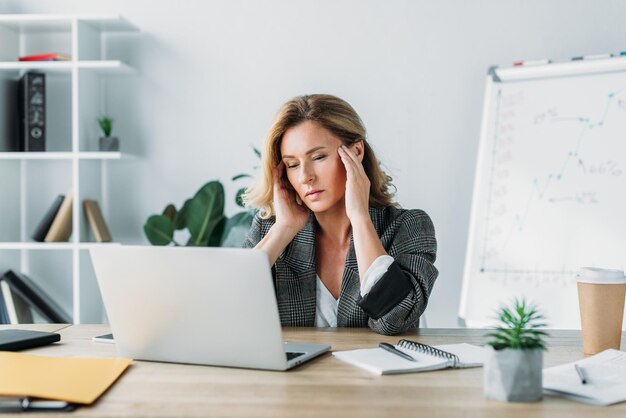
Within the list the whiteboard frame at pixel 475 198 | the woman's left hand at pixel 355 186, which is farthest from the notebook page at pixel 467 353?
the whiteboard frame at pixel 475 198

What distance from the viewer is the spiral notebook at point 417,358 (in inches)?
48.2

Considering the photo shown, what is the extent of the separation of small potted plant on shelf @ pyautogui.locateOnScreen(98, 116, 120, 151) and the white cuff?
1874 mm

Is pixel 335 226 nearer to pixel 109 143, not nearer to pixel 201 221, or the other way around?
pixel 201 221

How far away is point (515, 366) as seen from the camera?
102 cm

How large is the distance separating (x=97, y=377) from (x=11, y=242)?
2.46m

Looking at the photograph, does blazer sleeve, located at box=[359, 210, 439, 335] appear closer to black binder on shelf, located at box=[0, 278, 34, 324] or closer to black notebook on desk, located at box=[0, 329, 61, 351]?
black notebook on desk, located at box=[0, 329, 61, 351]

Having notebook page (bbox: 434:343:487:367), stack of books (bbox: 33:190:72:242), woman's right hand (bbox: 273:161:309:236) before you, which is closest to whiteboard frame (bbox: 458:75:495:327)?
woman's right hand (bbox: 273:161:309:236)

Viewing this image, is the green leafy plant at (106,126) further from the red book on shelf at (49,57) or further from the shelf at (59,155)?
the red book on shelf at (49,57)

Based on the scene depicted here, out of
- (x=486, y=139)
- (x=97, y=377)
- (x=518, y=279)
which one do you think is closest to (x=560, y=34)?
(x=486, y=139)

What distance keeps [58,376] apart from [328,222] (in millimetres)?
1041

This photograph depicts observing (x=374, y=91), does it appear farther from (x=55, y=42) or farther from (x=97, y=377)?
(x=97, y=377)

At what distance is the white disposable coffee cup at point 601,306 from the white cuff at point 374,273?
44 cm

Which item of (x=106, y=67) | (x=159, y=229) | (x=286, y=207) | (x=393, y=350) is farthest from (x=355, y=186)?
(x=106, y=67)

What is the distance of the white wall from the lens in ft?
10.8
